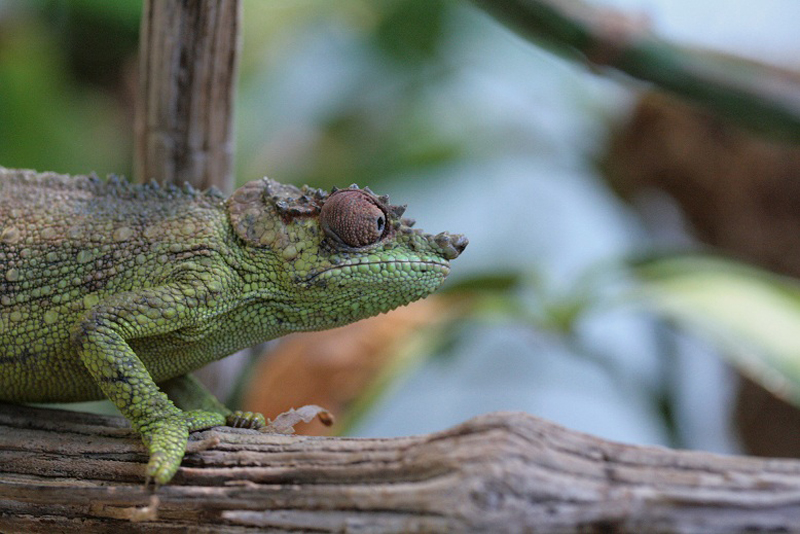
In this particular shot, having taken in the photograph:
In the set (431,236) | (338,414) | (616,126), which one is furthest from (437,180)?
(431,236)

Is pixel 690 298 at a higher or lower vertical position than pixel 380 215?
lower

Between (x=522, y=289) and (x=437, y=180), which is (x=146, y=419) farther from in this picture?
(x=437, y=180)

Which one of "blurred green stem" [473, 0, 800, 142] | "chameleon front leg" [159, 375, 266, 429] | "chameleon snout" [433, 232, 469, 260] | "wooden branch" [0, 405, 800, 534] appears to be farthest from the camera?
"blurred green stem" [473, 0, 800, 142]

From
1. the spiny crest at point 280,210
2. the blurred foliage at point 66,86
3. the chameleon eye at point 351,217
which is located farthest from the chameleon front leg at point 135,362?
the blurred foliage at point 66,86

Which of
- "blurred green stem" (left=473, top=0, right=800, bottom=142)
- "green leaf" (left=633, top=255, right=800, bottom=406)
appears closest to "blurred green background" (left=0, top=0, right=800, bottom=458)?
"green leaf" (left=633, top=255, right=800, bottom=406)

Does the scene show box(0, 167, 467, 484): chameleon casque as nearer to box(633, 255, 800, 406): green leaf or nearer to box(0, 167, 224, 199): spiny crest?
box(0, 167, 224, 199): spiny crest

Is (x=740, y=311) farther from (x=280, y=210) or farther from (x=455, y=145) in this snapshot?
(x=455, y=145)
